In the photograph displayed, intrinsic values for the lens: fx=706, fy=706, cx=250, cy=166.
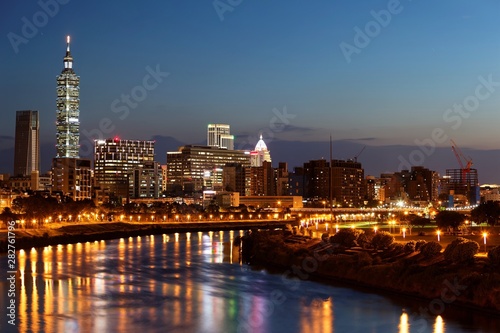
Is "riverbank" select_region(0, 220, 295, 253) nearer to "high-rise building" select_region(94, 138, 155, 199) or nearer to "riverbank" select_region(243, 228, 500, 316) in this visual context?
"riverbank" select_region(243, 228, 500, 316)

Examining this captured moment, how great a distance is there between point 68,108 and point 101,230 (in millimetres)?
97009

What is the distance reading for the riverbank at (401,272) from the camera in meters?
23.4

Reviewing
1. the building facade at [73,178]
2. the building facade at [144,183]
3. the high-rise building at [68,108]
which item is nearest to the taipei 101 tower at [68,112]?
the high-rise building at [68,108]

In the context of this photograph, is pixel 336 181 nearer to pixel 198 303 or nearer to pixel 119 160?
pixel 119 160

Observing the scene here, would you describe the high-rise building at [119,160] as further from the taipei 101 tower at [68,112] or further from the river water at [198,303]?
the river water at [198,303]

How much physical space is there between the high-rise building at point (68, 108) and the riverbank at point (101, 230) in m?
74.6

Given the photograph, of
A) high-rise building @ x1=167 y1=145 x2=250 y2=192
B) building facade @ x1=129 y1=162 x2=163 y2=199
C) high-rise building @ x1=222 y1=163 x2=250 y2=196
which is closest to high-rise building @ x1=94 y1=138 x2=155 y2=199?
building facade @ x1=129 y1=162 x2=163 y2=199

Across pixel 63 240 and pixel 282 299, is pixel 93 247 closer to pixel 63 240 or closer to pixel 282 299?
pixel 63 240

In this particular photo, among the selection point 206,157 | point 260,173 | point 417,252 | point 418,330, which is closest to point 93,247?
point 417,252

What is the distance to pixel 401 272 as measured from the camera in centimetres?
2758

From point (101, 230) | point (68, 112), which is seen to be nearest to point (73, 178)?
point (68, 112)

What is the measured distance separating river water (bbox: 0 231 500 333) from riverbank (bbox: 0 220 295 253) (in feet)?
42.9

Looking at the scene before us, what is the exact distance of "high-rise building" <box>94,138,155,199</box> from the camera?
17562cm

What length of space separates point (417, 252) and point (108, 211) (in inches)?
2642
